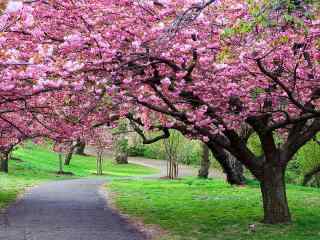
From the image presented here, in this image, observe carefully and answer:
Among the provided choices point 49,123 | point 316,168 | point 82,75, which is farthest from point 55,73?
point 316,168

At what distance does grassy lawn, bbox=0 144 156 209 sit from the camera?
29080 millimetres

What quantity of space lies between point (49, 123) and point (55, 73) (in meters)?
9.15

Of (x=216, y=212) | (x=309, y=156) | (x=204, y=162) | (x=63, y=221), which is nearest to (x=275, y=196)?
(x=216, y=212)

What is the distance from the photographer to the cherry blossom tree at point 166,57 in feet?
30.1

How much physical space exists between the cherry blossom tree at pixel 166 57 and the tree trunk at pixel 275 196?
154 cm

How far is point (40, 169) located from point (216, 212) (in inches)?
1132

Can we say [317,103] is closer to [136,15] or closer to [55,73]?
[136,15]

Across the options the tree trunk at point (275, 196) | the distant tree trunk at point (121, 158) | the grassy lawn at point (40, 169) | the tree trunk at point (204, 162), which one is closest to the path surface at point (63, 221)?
the grassy lawn at point (40, 169)

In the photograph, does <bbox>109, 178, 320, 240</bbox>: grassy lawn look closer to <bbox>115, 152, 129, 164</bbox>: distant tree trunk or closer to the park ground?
the park ground

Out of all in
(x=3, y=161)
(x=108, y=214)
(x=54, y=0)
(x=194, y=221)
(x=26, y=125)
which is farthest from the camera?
(x=3, y=161)

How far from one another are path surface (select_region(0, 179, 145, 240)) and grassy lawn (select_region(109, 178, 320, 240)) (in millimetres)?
982

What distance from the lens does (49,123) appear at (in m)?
17.8

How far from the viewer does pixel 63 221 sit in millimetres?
14625

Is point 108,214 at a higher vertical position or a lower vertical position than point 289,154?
lower
